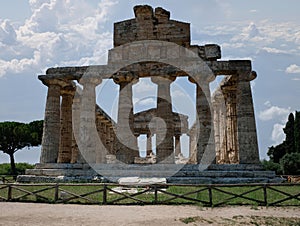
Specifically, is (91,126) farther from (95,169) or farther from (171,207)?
(171,207)

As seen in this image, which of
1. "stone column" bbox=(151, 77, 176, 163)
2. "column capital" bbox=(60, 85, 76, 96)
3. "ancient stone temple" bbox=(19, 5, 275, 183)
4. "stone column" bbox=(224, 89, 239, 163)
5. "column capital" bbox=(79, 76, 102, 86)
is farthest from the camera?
"column capital" bbox=(60, 85, 76, 96)

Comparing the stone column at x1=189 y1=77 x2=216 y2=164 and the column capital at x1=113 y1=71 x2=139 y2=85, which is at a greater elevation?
the column capital at x1=113 y1=71 x2=139 y2=85

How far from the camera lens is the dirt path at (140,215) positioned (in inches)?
413

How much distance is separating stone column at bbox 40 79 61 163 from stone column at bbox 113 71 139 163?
4.33 m

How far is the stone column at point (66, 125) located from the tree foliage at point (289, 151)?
64.6 feet

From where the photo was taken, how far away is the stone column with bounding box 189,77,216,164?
23.3 m

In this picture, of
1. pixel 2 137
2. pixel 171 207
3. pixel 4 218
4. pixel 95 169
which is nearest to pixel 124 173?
pixel 95 169

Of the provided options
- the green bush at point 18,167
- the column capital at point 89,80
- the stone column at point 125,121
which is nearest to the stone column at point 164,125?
the stone column at point 125,121

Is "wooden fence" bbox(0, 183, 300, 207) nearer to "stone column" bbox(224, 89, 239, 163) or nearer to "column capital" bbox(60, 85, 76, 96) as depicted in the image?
"stone column" bbox(224, 89, 239, 163)

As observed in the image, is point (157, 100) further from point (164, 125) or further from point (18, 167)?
→ point (18, 167)

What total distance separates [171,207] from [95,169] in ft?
34.9

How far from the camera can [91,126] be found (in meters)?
25.6

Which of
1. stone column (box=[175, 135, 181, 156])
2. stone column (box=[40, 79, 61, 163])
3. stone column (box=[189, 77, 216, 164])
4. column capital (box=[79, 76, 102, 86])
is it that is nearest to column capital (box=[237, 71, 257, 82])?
stone column (box=[189, 77, 216, 164])

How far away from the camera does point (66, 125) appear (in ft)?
96.1
